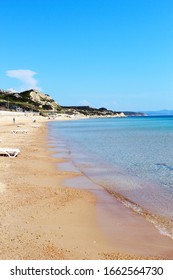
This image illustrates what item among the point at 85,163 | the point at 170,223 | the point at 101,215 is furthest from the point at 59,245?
the point at 85,163

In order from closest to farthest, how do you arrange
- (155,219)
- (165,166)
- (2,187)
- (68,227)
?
1. (68,227)
2. (155,219)
3. (2,187)
4. (165,166)

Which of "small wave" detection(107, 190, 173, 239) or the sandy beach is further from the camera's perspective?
"small wave" detection(107, 190, 173, 239)

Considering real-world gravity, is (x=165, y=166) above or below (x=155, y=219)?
above

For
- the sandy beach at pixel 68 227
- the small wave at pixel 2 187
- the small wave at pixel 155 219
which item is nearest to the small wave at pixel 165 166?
the sandy beach at pixel 68 227

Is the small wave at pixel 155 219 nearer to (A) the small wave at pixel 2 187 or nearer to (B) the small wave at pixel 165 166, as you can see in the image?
(A) the small wave at pixel 2 187

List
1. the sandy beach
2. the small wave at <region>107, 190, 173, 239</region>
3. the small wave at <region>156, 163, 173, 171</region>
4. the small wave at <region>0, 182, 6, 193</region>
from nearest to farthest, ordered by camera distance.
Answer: the sandy beach → the small wave at <region>107, 190, 173, 239</region> → the small wave at <region>0, 182, 6, 193</region> → the small wave at <region>156, 163, 173, 171</region>

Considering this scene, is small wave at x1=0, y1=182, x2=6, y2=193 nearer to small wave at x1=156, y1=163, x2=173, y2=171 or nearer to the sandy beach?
the sandy beach

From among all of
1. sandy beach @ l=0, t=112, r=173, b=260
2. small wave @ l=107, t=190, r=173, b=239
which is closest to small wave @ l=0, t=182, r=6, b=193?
sandy beach @ l=0, t=112, r=173, b=260

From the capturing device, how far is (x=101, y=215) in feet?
35.1

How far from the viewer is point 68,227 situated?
9266mm

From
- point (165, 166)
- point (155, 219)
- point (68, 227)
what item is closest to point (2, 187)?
point (68, 227)

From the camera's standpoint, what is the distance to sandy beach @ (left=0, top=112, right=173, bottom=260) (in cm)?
761

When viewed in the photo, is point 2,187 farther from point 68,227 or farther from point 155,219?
point 155,219
